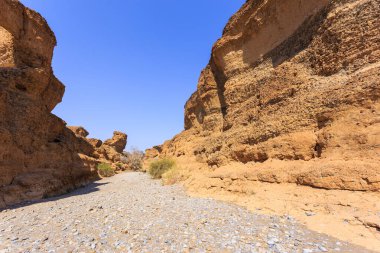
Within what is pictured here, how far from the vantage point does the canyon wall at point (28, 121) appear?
8.43 metres

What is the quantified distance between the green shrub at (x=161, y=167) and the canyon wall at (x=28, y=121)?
23.9ft

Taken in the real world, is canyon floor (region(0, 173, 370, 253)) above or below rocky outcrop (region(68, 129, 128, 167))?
below

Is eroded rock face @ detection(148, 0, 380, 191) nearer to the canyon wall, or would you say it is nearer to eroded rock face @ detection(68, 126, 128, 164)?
the canyon wall

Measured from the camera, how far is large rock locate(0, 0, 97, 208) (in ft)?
27.7

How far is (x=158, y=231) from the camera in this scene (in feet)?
15.7

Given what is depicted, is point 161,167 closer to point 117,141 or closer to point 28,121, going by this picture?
point 28,121

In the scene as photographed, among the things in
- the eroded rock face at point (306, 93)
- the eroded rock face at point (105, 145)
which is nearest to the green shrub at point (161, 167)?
the eroded rock face at point (306, 93)

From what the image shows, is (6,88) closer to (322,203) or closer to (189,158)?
(189,158)

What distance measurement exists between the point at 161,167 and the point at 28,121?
1137 centimetres

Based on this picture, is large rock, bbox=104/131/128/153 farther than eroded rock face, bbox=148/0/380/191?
Yes

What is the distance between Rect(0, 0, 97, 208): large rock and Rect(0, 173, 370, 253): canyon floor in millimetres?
2167

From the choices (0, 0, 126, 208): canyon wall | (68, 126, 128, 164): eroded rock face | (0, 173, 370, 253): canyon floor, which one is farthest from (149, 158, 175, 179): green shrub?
(0, 173, 370, 253): canyon floor

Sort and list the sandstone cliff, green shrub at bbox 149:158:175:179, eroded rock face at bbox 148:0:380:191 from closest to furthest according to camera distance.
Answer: the sandstone cliff < eroded rock face at bbox 148:0:380:191 < green shrub at bbox 149:158:175:179

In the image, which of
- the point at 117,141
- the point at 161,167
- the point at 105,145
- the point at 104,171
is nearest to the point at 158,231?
the point at 161,167
